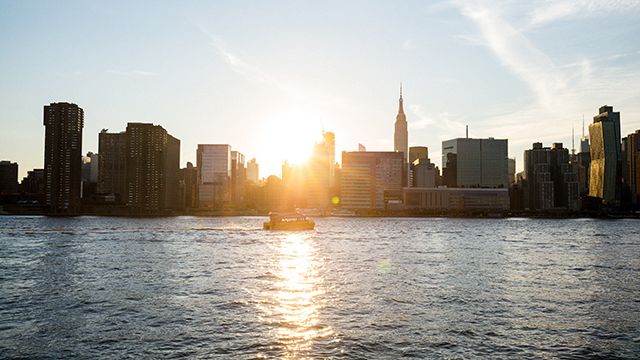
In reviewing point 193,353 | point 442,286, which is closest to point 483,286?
point 442,286

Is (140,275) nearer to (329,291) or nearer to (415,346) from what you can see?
(329,291)

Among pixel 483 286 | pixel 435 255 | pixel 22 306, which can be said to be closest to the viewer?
pixel 22 306

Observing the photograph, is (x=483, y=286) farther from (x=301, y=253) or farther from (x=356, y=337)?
(x=301, y=253)

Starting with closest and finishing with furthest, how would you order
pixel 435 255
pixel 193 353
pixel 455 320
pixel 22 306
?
pixel 193 353
pixel 455 320
pixel 22 306
pixel 435 255

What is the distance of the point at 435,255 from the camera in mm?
102812

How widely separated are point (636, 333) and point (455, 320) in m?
12.8

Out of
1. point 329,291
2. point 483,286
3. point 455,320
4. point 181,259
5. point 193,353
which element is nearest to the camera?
point 193,353

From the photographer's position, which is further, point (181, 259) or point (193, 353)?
point (181, 259)

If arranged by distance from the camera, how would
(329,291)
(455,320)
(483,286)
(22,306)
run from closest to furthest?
(455,320) → (22,306) → (329,291) → (483,286)

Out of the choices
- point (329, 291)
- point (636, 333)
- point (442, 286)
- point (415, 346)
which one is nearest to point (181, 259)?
point (329, 291)

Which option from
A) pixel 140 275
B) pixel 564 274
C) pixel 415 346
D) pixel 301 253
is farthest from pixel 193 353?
pixel 301 253

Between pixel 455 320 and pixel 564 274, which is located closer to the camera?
pixel 455 320

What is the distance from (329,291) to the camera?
189 ft

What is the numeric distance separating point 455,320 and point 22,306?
3892 centimetres
